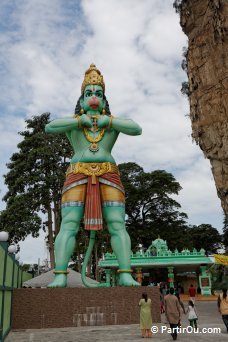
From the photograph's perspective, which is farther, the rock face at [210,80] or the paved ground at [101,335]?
the rock face at [210,80]

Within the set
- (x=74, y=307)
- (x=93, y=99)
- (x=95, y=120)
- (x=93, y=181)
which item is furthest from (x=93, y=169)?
(x=74, y=307)

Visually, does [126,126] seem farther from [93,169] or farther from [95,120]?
[93,169]

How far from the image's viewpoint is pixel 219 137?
22344 millimetres

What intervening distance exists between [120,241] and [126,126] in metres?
2.72

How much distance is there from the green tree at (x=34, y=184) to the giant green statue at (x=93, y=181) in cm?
1003

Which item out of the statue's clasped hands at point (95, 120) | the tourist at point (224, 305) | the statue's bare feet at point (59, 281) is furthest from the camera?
the statue's clasped hands at point (95, 120)

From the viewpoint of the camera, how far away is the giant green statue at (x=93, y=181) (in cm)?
891

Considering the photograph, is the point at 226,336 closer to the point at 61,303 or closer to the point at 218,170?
the point at 61,303

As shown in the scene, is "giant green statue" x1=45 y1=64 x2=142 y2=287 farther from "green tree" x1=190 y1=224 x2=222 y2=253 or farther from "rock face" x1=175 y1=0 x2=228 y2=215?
"green tree" x1=190 y1=224 x2=222 y2=253

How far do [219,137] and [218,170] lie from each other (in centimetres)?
187

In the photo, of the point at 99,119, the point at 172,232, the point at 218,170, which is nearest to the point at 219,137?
the point at 218,170

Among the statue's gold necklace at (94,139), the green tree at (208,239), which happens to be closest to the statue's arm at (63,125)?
the statue's gold necklace at (94,139)

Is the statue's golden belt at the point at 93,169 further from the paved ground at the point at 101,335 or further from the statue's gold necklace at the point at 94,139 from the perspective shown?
the paved ground at the point at 101,335

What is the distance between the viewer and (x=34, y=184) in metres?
19.7
